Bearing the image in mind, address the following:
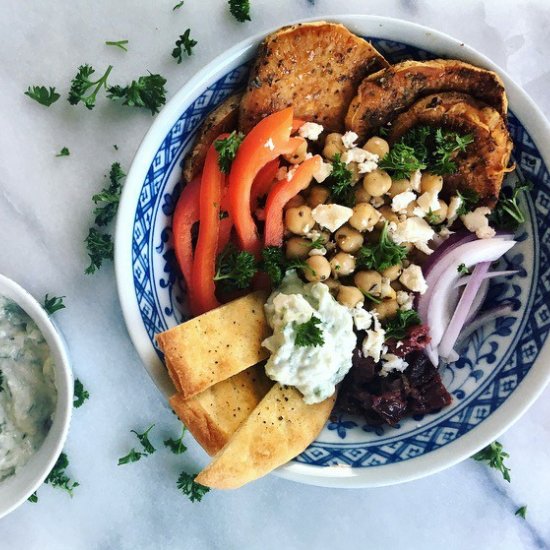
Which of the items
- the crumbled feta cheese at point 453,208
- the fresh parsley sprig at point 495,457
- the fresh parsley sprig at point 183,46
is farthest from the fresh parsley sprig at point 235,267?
the fresh parsley sprig at point 495,457

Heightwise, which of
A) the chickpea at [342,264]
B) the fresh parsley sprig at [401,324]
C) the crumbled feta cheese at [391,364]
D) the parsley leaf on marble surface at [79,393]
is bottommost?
the parsley leaf on marble surface at [79,393]

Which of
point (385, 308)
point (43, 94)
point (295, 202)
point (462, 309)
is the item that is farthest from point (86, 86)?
point (462, 309)

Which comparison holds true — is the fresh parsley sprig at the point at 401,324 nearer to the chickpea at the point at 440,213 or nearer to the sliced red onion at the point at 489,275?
the sliced red onion at the point at 489,275

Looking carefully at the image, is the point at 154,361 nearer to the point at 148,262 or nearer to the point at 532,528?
the point at 148,262

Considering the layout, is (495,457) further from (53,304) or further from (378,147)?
(53,304)

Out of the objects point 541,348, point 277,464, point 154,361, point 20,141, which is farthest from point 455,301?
point 20,141
